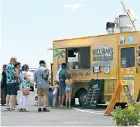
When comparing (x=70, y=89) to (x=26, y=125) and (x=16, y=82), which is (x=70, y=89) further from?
(x=26, y=125)

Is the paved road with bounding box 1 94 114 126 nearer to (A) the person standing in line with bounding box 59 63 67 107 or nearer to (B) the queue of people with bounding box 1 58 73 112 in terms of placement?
(B) the queue of people with bounding box 1 58 73 112

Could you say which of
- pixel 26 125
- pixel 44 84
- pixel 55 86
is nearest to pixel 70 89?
pixel 55 86

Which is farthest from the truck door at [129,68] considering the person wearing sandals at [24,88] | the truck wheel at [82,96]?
the person wearing sandals at [24,88]

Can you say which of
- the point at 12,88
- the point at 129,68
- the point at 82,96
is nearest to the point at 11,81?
the point at 12,88

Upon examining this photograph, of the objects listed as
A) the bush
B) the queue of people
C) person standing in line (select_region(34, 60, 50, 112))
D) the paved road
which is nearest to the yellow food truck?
the queue of people

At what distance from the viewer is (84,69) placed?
1619cm

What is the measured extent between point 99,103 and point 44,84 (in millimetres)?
2619

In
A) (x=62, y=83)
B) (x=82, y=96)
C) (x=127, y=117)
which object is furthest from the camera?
(x=82, y=96)

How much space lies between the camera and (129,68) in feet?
48.2

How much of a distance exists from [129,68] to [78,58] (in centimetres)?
265

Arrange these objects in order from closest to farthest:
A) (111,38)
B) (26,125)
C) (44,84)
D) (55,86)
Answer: (26,125), (44,84), (111,38), (55,86)

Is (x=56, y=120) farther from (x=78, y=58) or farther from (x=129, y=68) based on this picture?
(x=78, y=58)

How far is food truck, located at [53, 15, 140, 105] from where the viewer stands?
14641 millimetres

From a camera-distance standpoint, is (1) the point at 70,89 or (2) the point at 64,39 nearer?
(1) the point at 70,89
